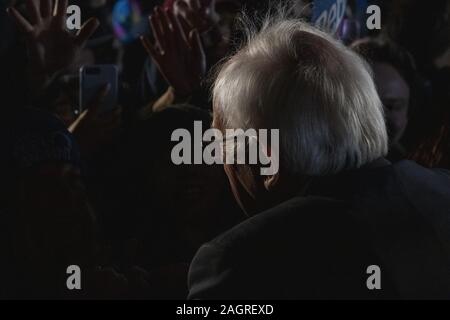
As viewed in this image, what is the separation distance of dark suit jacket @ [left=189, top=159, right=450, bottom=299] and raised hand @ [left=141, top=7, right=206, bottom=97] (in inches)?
54.3

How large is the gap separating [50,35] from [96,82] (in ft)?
0.72

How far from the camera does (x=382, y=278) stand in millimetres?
1313

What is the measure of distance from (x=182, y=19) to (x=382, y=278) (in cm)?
157

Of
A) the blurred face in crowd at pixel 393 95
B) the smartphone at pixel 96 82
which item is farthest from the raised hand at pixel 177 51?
the blurred face in crowd at pixel 393 95

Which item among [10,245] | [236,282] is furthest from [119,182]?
[236,282]

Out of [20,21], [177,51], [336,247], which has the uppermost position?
[20,21]

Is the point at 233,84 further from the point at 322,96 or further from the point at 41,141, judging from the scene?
the point at 41,141

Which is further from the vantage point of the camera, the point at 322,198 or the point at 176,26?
the point at 176,26

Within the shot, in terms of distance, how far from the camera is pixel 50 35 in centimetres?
264

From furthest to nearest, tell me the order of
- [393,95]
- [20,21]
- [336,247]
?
[393,95]
[20,21]
[336,247]

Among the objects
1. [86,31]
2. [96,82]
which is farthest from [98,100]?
[86,31]

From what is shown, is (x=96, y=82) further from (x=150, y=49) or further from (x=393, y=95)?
(x=393, y=95)

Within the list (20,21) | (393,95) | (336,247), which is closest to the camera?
(336,247)

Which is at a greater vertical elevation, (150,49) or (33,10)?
(33,10)
